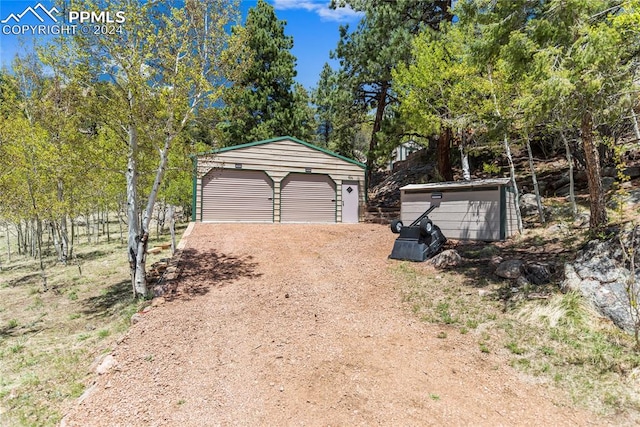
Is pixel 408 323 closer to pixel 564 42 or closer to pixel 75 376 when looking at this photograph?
pixel 75 376

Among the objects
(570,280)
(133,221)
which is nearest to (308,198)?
(133,221)

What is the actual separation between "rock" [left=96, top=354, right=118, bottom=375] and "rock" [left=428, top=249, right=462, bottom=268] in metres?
6.67

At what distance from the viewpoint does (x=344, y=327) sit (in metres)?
5.24

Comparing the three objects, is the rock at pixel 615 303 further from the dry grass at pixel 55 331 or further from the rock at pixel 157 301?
the rock at pixel 157 301

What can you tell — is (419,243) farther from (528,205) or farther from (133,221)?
(133,221)

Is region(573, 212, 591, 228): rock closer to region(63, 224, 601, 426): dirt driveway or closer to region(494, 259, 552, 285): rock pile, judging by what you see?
region(494, 259, 552, 285): rock pile

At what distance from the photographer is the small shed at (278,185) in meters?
14.4

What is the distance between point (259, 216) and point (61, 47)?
9598mm

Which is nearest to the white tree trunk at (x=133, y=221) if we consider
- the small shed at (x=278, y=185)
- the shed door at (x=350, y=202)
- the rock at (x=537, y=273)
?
the small shed at (x=278, y=185)

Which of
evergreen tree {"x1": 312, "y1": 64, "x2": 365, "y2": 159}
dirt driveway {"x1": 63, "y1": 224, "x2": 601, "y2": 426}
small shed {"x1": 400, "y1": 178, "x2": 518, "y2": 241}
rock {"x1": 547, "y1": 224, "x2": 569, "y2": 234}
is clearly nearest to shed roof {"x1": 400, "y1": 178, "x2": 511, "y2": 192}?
small shed {"x1": 400, "y1": 178, "x2": 518, "y2": 241}

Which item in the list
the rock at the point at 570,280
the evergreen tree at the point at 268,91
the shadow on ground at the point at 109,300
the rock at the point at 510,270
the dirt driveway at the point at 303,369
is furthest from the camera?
the evergreen tree at the point at 268,91

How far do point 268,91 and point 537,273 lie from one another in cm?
2071

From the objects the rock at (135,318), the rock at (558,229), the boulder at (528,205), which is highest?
the boulder at (528,205)

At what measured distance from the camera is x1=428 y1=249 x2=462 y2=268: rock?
7949 millimetres
